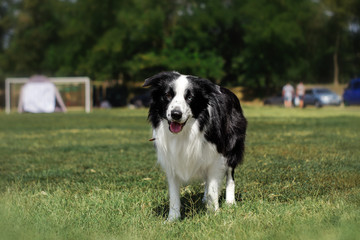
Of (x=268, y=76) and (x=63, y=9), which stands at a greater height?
(x=63, y=9)

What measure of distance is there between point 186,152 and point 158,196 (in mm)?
1223

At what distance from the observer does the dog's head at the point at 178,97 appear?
4070 millimetres

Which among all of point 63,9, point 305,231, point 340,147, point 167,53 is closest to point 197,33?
point 167,53

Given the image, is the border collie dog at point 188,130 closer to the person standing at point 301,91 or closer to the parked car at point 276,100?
the person standing at point 301,91

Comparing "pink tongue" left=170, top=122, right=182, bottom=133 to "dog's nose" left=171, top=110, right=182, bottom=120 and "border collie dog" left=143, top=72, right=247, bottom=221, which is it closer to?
"border collie dog" left=143, top=72, right=247, bottom=221

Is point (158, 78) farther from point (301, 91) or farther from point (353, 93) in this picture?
point (353, 93)

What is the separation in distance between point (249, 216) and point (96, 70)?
4670 centimetres

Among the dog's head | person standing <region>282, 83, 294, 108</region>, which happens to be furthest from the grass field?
person standing <region>282, 83, 294, 108</region>

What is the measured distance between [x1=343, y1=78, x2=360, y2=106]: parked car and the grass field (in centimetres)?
2897

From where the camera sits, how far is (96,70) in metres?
49.7

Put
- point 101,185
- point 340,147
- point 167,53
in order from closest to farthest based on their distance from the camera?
point 101,185, point 340,147, point 167,53

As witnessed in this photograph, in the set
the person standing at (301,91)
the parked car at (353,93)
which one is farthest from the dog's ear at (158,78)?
the parked car at (353,93)

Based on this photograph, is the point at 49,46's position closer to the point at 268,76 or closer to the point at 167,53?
the point at 167,53

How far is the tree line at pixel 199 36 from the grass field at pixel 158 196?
35.5 meters
